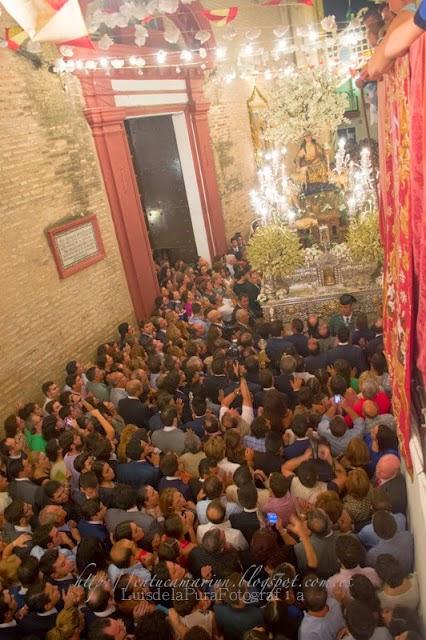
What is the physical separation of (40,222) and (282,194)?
537 centimetres

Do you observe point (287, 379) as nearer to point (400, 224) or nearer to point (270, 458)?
point (270, 458)

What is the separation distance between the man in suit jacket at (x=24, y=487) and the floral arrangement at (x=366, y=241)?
20.5ft

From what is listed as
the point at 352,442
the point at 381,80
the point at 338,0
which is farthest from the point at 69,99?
the point at 338,0

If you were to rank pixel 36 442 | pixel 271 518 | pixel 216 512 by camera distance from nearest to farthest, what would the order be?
pixel 216 512 → pixel 271 518 → pixel 36 442

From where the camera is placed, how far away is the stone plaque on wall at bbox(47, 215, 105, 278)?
8.85 meters

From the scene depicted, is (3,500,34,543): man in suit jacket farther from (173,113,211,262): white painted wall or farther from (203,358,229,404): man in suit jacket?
(173,113,211,262): white painted wall

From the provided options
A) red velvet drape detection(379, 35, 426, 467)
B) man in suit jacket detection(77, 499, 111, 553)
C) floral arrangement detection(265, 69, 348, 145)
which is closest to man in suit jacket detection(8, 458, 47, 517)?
man in suit jacket detection(77, 499, 111, 553)

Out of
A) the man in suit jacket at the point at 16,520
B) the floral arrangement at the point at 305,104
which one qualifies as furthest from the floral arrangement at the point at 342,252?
the man in suit jacket at the point at 16,520

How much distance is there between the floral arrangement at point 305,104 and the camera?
12180 mm

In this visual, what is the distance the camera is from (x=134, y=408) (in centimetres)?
659

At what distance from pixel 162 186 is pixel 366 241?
7.13 m

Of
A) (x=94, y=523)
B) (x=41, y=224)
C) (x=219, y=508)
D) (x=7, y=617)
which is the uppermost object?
(x=41, y=224)

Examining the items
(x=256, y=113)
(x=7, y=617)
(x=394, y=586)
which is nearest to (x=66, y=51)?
(x=7, y=617)

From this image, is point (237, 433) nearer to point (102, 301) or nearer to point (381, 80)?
point (381, 80)
